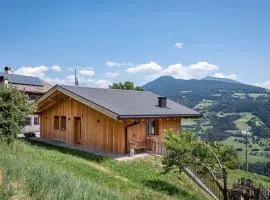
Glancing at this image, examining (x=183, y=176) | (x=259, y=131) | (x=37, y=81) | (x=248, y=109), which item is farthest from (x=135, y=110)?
(x=248, y=109)

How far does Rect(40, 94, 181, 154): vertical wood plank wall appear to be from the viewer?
23.1 metres

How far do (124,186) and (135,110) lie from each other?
9.05m

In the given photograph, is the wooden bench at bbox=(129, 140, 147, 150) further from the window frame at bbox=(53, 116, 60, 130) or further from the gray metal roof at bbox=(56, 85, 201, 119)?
the window frame at bbox=(53, 116, 60, 130)

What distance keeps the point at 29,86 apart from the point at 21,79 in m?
1.75

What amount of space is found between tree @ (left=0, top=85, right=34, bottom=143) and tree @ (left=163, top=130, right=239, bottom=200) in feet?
26.0

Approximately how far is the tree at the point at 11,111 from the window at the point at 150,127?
30.4 ft

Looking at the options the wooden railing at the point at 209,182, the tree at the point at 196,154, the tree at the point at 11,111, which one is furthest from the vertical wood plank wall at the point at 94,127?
the tree at the point at 196,154

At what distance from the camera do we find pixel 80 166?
55.8 ft

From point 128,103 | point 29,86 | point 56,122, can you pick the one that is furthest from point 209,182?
point 29,86

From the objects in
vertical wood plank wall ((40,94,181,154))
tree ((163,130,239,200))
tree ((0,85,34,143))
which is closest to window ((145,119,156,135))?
vertical wood plank wall ((40,94,181,154))

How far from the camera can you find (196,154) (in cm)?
1670

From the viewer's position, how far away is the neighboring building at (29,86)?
150 feet

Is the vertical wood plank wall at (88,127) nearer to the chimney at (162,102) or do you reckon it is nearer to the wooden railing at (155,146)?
the wooden railing at (155,146)

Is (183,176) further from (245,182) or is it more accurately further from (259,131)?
(259,131)
